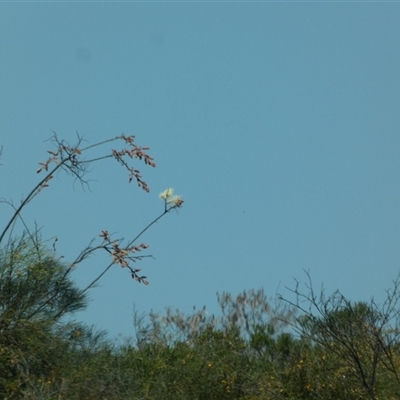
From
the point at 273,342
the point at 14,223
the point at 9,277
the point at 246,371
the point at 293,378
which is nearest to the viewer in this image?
the point at 9,277

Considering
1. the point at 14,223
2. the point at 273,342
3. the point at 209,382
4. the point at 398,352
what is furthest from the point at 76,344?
the point at 273,342

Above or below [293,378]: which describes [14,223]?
above

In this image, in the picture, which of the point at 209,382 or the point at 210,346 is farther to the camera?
the point at 210,346

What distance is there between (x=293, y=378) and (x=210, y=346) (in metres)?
2.06

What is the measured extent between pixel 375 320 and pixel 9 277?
13.7ft

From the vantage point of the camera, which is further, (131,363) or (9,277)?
(131,363)

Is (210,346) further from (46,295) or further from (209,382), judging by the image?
(46,295)

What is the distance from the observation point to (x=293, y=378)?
1107cm

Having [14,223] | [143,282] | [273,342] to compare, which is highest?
[273,342]

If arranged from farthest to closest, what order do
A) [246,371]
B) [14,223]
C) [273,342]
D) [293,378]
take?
[273,342], [246,371], [293,378], [14,223]

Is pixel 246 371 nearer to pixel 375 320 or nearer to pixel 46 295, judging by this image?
pixel 375 320

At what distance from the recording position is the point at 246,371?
Answer: 12.2 metres

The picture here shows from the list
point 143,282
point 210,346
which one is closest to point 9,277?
point 143,282

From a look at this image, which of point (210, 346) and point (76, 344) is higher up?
point (210, 346)
